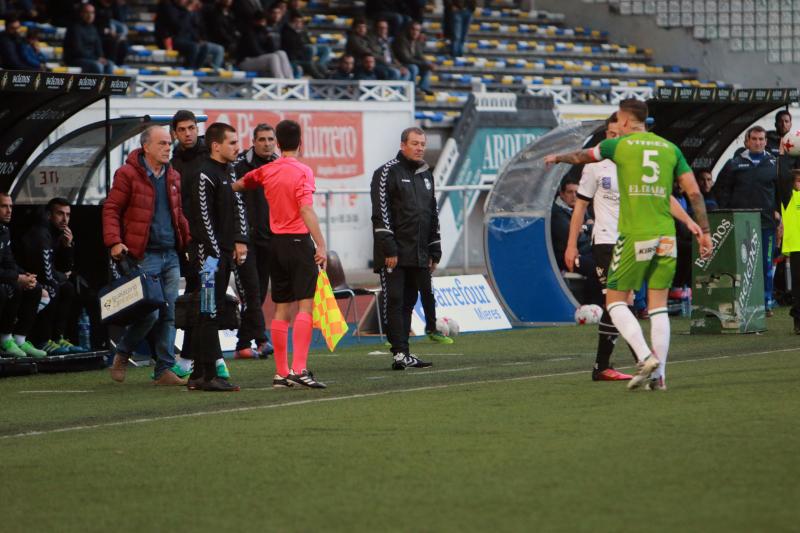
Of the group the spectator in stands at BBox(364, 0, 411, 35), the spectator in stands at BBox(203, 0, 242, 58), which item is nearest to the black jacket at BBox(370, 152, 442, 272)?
the spectator in stands at BBox(203, 0, 242, 58)

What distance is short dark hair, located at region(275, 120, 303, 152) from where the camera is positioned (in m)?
11.1

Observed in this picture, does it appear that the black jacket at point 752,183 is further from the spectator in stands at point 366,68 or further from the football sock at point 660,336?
the spectator in stands at point 366,68

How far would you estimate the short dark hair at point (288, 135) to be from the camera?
11078 millimetres

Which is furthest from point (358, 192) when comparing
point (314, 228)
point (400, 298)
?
point (314, 228)

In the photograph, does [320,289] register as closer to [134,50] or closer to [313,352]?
[313,352]

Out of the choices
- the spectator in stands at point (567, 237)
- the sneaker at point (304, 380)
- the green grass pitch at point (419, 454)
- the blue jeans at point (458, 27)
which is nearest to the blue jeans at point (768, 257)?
the spectator in stands at point (567, 237)

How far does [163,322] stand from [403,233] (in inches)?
89.8

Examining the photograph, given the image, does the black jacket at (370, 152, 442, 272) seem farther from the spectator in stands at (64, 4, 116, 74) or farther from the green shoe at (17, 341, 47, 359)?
the spectator in stands at (64, 4, 116, 74)

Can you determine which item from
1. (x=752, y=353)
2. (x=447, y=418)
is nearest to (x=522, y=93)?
(x=752, y=353)

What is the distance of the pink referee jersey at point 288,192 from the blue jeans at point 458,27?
2203 centimetres

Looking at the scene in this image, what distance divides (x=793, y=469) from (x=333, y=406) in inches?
155

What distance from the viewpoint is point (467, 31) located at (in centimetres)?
3338

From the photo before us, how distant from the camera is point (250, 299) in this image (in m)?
14.3

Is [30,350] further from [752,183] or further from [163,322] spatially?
[752,183]
